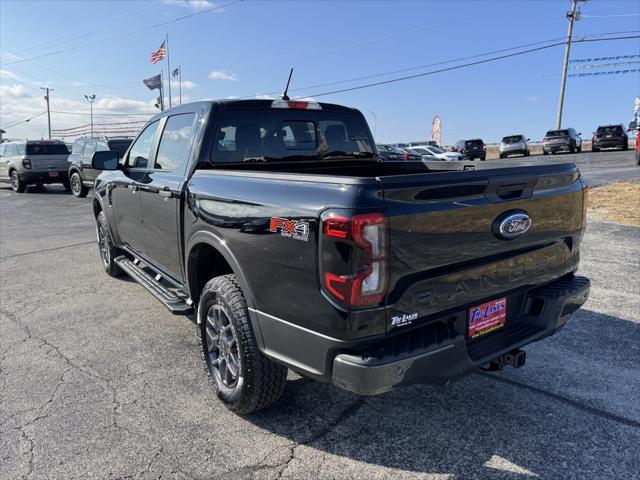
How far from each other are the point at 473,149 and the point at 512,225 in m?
32.1

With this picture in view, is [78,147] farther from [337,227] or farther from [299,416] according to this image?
[337,227]

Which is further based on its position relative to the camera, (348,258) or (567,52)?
(567,52)

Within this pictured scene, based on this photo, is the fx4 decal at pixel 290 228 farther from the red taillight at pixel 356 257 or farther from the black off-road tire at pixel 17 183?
the black off-road tire at pixel 17 183

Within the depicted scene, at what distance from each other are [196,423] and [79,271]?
451 cm

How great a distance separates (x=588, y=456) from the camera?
8.36 feet

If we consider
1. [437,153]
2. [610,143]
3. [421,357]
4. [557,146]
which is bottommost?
[421,357]

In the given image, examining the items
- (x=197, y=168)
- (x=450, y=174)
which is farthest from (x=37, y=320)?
(x=450, y=174)

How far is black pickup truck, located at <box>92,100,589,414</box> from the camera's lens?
213 cm

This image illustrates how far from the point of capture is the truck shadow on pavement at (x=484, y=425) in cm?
251

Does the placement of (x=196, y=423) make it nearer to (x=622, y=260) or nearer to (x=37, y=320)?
(x=37, y=320)

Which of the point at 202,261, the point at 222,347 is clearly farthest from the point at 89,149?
the point at 222,347

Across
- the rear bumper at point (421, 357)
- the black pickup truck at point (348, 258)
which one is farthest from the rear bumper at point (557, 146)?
the rear bumper at point (421, 357)

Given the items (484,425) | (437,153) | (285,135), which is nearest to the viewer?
(484,425)

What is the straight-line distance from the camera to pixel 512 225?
2.58 metres
